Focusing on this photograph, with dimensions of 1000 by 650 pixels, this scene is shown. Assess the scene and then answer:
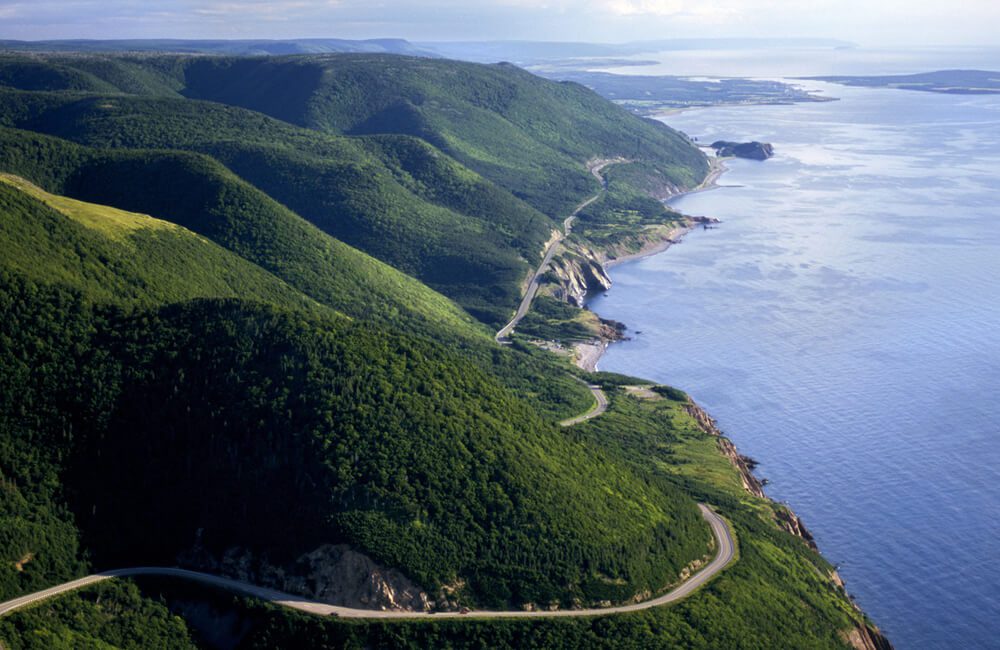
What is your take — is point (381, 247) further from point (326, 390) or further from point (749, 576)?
point (749, 576)

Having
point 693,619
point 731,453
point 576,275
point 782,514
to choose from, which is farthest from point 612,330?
point 693,619

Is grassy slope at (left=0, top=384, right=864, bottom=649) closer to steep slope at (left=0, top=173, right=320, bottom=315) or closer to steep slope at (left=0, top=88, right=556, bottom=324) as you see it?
steep slope at (left=0, top=173, right=320, bottom=315)

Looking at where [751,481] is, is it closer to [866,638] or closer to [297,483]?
[866,638]

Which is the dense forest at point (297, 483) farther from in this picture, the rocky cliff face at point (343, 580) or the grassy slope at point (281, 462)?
the rocky cliff face at point (343, 580)

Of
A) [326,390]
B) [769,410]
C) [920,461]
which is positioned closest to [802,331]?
[769,410]

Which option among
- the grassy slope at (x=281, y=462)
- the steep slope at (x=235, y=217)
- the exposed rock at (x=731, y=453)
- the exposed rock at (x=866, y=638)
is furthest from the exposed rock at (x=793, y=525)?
the steep slope at (x=235, y=217)

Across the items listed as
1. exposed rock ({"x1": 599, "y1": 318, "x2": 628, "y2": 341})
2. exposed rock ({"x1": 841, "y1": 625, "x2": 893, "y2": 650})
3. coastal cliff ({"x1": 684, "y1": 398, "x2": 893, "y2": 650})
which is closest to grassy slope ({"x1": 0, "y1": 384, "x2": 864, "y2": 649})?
exposed rock ({"x1": 841, "y1": 625, "x2": 893, "y2": 650})
